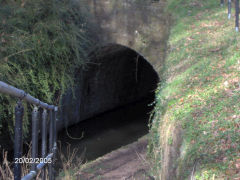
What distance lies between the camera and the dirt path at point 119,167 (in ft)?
20.6

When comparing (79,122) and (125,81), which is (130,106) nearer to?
(125,81)

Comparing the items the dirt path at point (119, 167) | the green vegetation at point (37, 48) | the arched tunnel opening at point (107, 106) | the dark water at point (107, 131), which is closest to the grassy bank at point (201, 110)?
the dirt path at point (119, 167)

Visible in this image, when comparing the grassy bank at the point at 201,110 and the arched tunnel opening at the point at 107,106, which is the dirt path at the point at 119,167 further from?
the arched tunnel opening at the point at 107,106

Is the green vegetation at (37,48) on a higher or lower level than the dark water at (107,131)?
higher

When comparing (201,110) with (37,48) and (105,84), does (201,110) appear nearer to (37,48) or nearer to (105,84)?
(37,48)

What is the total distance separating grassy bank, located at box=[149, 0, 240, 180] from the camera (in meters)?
3.09

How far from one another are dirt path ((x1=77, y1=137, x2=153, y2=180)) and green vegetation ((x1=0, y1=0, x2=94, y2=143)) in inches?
70.9

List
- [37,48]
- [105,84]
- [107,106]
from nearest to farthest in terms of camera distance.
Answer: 1. [37,48]
2. [105,84]
3. [107,106]

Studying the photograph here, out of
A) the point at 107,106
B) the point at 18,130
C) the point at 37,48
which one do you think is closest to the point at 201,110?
the point at 18,130

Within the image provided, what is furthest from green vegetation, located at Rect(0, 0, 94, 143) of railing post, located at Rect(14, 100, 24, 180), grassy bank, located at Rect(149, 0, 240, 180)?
railing post, located at Rect(14, 100, 24, 180)

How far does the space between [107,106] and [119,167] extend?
7.48 meters

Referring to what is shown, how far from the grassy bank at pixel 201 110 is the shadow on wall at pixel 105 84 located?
4321 millimetres

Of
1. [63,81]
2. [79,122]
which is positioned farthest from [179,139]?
[79,122]

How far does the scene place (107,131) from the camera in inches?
487
